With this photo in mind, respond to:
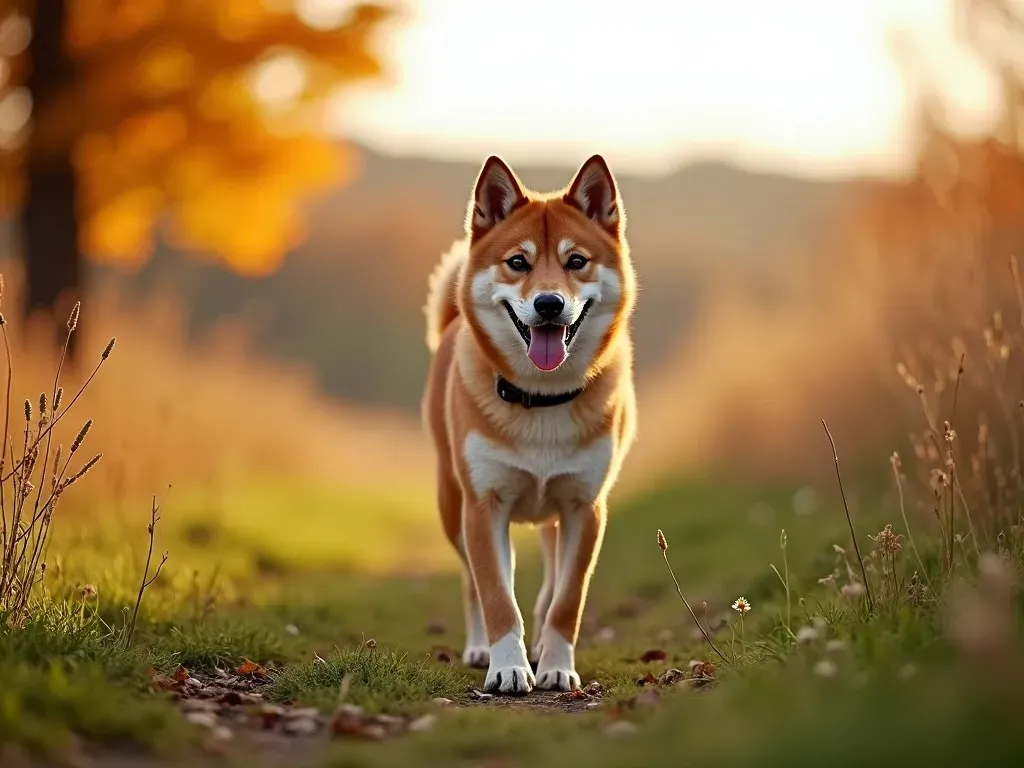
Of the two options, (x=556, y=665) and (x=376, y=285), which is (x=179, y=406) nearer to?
(x=556, y=665)

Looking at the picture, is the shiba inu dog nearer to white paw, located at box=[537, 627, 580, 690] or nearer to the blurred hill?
white paw, located at box=[537, 627, 580, 690]

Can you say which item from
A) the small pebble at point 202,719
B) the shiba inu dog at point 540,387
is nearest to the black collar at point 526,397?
the shiba inu dog at point 540,387

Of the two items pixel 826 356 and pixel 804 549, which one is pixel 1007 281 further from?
pixel 826 356

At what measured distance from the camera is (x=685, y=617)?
6.29 m

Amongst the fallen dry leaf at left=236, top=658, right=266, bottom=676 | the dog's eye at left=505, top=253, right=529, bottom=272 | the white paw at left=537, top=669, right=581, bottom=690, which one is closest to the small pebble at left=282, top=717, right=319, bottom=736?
the fallen dry leaf at left=236, top=658, right=266, bottom=676

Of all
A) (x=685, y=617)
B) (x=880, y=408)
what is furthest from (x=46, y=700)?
(x=880, y=408)

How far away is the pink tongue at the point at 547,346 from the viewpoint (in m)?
4.49

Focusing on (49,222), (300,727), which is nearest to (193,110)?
(49,222)

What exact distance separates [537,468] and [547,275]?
2.44 feet

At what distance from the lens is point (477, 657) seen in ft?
16.4

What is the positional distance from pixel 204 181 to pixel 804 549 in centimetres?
623

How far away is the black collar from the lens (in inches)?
183

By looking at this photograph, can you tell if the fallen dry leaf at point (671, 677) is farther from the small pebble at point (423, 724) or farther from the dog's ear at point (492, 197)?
the dog's ear at point (492, 197)

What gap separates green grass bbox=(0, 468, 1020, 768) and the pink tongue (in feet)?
3.93
